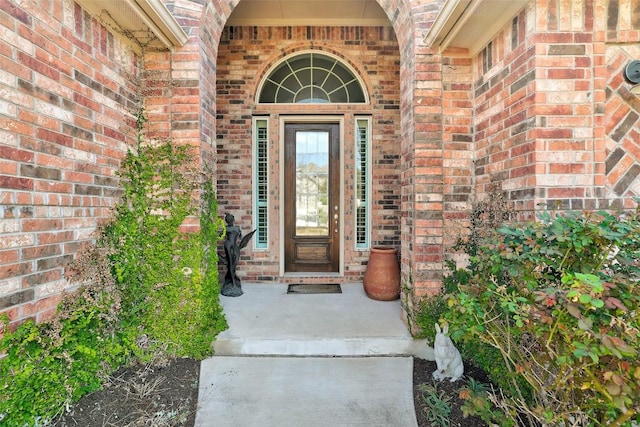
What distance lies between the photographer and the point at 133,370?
240cm

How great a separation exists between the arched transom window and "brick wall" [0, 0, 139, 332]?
2.27 m

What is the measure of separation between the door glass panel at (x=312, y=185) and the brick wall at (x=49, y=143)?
2.49 meters

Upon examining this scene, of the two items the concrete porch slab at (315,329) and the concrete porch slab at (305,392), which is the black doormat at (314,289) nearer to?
the concrete porch slab at (315,329)

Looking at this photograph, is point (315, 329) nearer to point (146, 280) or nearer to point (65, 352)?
point (146, 280)

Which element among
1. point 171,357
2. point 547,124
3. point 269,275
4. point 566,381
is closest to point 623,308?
point 566,381

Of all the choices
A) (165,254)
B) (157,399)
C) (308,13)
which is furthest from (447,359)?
(308,13)

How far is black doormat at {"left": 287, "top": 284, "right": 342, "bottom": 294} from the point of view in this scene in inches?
157

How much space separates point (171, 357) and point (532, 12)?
3.45 m

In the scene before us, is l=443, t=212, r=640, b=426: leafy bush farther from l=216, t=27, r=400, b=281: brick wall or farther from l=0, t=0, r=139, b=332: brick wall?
l=216, t=27, r=400, b=281: brick wall

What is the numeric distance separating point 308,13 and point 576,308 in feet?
14.0

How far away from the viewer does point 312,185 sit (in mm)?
4559

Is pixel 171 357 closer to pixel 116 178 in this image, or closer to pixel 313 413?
pixel 313 413

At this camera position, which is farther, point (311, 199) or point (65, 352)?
point (311, 199)

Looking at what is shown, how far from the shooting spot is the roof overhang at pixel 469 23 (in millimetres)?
2105
